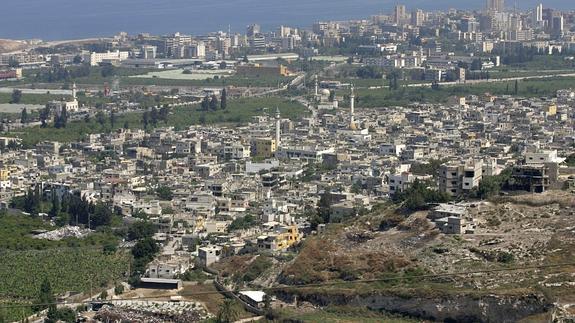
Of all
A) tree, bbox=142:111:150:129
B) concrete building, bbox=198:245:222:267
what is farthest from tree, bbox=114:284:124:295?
tree, bbox=142:111:150:129

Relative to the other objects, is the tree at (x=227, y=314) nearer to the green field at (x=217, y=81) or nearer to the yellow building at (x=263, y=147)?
the yellow building at (x=263, y=147)

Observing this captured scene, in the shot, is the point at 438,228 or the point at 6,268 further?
the point at 6,268

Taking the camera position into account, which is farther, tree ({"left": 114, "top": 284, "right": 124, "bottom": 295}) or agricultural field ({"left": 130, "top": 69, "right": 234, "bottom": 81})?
agricultural field ({"left": 130, "top": 69, "right": 234, "bottom": 81})

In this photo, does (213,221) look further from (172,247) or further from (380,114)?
(380,114)

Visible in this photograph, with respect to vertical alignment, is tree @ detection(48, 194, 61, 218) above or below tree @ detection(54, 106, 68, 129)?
above

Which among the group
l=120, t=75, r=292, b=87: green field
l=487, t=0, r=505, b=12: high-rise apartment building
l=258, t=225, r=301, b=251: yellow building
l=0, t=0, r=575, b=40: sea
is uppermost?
l=487, t=0, r=505, b=12: high-rise apartment building

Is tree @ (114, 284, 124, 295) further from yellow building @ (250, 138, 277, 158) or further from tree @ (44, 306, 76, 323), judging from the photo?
yellow building @ (250, 138, 277, 158)

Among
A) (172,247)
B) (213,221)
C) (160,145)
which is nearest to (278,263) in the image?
(172,247)

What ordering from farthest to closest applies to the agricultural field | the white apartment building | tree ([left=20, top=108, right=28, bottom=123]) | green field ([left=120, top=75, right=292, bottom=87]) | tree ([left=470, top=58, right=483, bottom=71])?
the white apartment building, the agricultural field, tree ([left=470, top=58, right=483, bottom=71]), green field ([left=120, top=75, right=292, bottom=87]), tree ([left=20, top=108, right=28, bottom=123])
